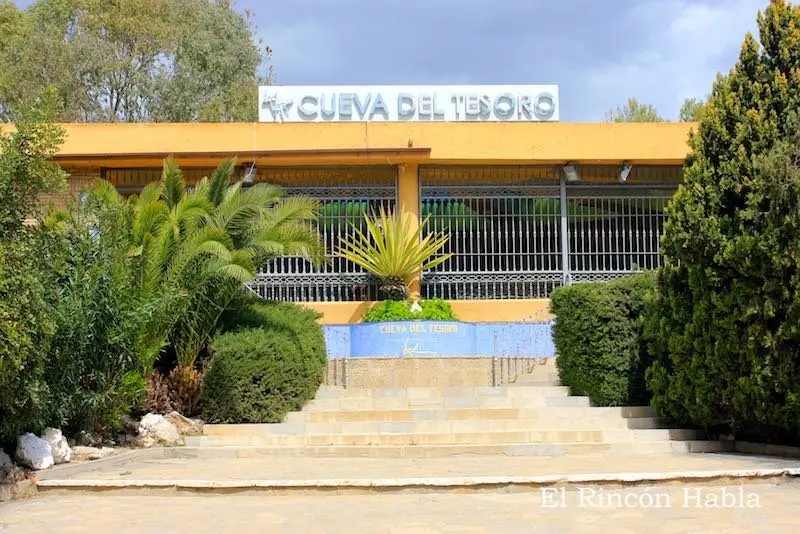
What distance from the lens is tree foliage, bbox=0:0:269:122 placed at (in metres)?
28.2

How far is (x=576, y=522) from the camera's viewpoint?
243 inches

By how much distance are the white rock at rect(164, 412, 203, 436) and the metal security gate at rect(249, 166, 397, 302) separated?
602 cm

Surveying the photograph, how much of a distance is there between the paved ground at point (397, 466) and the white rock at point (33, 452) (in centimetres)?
13

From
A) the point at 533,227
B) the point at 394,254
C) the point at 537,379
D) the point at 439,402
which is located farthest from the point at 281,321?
the point at 533,227

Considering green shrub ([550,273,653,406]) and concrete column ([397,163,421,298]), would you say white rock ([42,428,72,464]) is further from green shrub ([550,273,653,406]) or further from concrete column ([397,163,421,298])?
concrete column ([397,163,421,298])

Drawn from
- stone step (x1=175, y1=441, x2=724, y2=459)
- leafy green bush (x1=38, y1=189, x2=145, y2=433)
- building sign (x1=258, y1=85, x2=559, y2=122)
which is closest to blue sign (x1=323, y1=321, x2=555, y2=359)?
stone step (x1=175, y1=441, x2=724, y2=459)

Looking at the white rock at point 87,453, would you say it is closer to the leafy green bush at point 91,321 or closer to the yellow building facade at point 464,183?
the leafy green bush at point 91,321

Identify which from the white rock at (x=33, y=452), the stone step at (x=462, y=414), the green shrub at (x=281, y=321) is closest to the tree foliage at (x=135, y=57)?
the green shrub at (x=281, y=321)

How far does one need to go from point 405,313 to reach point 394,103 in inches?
171

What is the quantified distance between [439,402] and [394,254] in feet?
13.5

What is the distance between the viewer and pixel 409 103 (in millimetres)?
17078

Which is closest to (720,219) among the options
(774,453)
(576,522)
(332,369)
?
(774,453)

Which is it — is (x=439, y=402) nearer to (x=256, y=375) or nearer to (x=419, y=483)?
(x=256, y=375)
